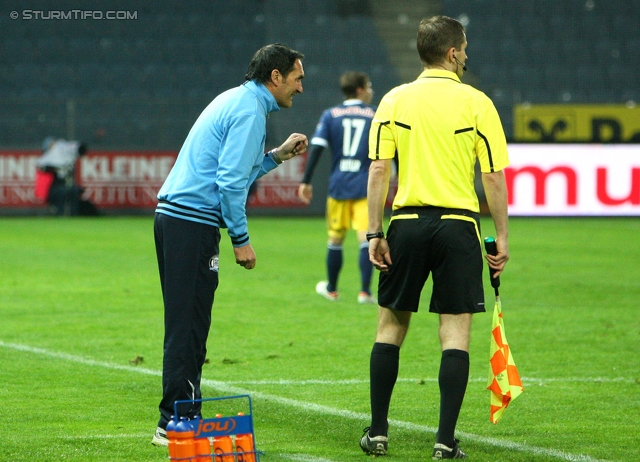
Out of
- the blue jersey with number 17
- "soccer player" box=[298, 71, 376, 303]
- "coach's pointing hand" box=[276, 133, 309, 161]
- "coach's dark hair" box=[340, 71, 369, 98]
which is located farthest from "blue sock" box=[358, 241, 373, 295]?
"coach's pointing hand" box=[276, 133, 309, 161]

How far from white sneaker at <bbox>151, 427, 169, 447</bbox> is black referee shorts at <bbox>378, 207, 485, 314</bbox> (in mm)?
1139

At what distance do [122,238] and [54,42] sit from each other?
11.3m

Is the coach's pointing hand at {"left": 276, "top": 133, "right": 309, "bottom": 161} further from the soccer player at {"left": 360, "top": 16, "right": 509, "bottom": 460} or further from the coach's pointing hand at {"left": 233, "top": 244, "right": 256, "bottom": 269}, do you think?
the coach's pointing hand at {"left": 233, "top": 244, "right": 256, "bottom": 269}

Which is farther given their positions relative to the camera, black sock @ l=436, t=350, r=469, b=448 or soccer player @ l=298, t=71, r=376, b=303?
soccer player @ l=298, t=71, r=376, b=303

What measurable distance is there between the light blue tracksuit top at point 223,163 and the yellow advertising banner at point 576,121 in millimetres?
20519

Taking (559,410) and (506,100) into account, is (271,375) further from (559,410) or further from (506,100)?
(506,100)

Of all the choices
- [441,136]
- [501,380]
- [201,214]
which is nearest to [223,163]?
[201,214]

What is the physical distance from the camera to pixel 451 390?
4.76 meters

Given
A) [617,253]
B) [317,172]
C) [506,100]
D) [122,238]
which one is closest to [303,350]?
[617,253]

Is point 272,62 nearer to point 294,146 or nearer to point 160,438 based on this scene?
point 294,146

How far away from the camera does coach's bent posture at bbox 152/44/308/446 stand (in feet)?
15.6

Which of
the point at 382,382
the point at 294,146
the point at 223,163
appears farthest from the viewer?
the point at 294,146

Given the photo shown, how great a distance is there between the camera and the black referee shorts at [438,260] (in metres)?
4.79

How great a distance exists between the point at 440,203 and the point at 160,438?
1610 millimetres
